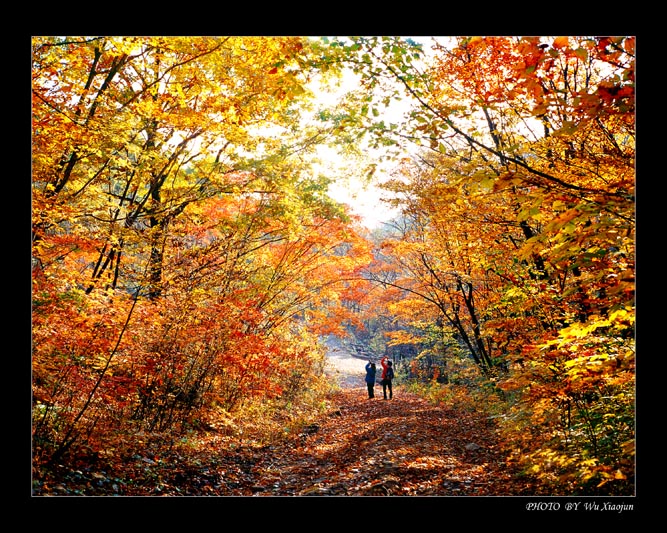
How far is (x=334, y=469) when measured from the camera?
5.79 metres

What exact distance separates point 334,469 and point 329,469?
8cm

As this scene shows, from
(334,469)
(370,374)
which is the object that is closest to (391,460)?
(334,469)

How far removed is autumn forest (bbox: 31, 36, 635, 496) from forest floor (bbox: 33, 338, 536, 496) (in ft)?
0.29

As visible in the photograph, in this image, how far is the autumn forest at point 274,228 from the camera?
11.8 ft

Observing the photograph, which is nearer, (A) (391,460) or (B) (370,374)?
(A) (391,460)

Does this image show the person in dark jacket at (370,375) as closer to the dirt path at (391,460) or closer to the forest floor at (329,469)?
the dirt path at (391,460)

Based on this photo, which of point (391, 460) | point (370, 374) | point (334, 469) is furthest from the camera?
point (370, 374)

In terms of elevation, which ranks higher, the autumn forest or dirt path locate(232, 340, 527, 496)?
the autumn forest

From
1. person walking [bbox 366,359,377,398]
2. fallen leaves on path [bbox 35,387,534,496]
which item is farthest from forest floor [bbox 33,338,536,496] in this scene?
person walking [bbox 366,359,377,398]

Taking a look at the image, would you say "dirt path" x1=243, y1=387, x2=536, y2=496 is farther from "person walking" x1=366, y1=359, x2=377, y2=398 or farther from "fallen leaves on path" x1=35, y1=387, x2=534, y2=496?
"person walking" x1=366, y1=359, x2=377, y2=398

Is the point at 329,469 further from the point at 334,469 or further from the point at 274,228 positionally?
the point at 274,228

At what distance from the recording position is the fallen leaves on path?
464cm
